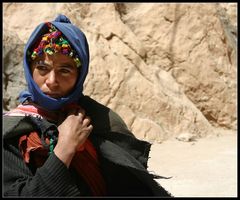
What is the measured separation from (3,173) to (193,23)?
8119mm

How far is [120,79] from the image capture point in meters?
7.21

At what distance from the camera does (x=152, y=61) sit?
8656 millimetres

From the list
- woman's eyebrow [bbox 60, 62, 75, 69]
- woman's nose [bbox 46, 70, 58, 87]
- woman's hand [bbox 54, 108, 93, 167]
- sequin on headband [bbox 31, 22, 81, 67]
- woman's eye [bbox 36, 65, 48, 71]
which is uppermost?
sequin on headband [bbox 31, 22, 81, 67]

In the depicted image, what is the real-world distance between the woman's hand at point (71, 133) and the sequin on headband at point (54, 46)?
0.59 ft

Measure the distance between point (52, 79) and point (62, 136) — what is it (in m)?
0.20

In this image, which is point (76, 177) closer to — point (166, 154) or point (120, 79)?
point (166, 154)

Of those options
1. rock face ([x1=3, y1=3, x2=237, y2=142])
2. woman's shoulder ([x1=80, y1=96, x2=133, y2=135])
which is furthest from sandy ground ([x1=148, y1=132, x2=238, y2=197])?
woman's shoulder ([x1=80, y1=96, x2=133, y2=135])

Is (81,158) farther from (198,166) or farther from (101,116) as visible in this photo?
(198,166)

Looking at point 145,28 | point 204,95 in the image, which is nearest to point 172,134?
point 204,95

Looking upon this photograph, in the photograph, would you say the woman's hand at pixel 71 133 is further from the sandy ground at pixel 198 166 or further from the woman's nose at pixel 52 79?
the sandy ground at pixel 198 166

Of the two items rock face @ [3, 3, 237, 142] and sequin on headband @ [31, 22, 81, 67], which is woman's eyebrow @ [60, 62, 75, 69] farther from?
rock face @ [3, 3, 237, 142]

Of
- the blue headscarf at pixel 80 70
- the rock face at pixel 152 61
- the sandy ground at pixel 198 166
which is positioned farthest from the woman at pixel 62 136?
the rock face at pixel 152 61

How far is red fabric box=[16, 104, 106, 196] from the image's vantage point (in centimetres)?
133

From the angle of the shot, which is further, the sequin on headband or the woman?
the sequin on headband
